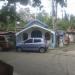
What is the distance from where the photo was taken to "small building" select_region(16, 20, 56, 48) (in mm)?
16375

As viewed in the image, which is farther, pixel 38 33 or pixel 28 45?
pixel 38 33

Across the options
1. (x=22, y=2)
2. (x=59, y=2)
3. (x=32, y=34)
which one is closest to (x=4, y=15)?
(x=22, y=2)

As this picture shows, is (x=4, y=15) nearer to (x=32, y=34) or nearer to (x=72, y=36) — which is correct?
(x=32, y=34)

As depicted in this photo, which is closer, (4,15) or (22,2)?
(22,2)

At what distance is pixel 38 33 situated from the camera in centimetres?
1698

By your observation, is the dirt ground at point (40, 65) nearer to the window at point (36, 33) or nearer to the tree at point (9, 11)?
the tree at point (9, 11)

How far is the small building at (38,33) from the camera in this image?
53.7ft

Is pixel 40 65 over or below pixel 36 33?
below

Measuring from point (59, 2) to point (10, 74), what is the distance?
5.57 feet

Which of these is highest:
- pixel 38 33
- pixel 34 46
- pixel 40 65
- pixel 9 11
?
pixel 9 11

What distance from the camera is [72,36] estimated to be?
19.2m

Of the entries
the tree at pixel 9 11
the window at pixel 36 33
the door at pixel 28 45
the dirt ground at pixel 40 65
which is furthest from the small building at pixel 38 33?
the tree at pixel 9 11

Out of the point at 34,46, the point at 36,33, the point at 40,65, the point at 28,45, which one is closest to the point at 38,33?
the point at 36,33

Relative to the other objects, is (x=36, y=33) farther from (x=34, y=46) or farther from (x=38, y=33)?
(x=34, y=46)
